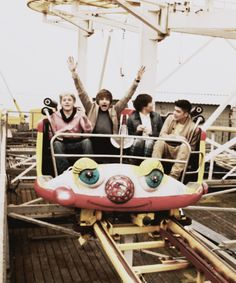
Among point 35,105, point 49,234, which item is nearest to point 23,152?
point 49,234

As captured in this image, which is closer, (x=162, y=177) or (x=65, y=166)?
(x=162, y=177)

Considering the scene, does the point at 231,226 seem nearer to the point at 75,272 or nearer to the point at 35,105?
the point at 75,272

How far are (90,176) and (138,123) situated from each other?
1277 mm

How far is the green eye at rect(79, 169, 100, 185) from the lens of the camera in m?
3.33

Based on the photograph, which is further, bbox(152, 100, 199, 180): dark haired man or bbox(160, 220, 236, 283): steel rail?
bbox(152, 100, 199, 180): dark haired man

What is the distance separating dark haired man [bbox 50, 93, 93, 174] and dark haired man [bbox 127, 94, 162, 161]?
482 millimetres

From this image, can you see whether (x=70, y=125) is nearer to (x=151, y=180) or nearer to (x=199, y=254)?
(x=151, y=180)

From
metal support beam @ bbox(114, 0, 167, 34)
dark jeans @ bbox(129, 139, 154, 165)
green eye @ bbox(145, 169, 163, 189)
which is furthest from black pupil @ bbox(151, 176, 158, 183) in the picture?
metal support beam @ bbox(114, 0, 167, 34)

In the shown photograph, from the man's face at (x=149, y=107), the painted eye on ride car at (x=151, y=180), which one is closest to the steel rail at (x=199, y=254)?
the painted eye on ride car at (x=151, y=180)

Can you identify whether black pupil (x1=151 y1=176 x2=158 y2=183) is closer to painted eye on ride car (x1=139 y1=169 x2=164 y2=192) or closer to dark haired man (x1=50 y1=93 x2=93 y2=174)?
painted eye on ride car (x1=139 y1=169 x2=164 y2=192)

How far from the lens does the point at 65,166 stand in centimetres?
402

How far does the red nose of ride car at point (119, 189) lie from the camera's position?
3301mm

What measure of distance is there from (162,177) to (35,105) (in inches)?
687

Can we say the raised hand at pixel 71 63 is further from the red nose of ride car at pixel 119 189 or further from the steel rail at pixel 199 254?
the steel rail at pixel 199 254
